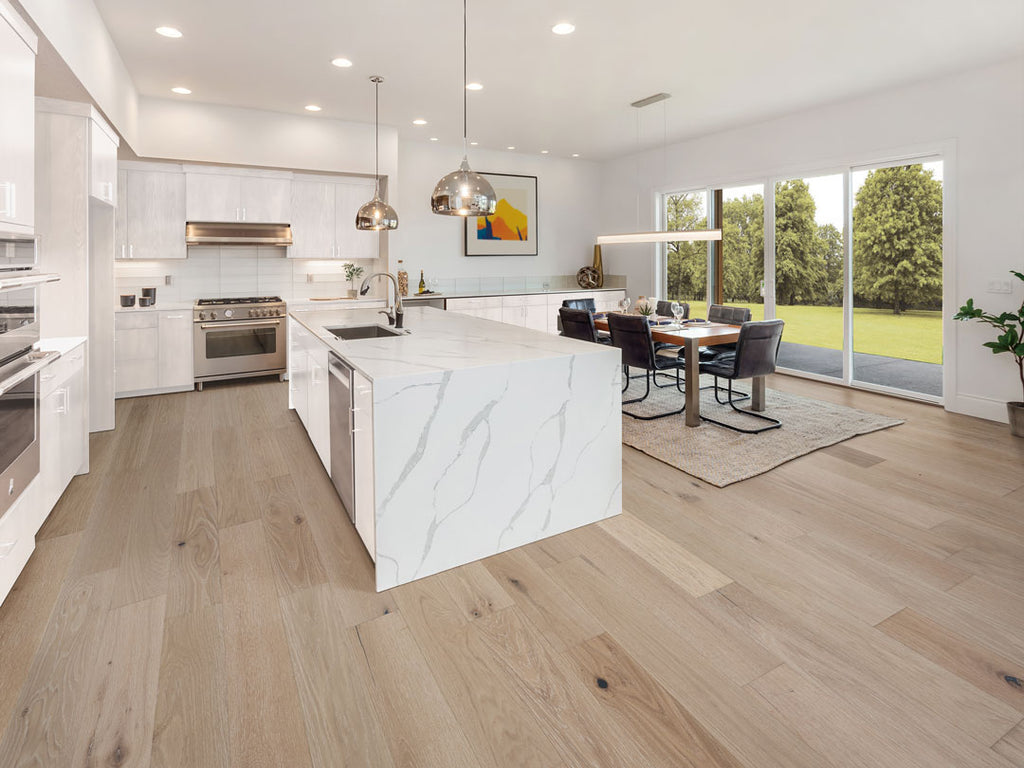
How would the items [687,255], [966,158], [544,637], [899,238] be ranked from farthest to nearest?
[687,255] < [899,238] < [966,158] < [544,637]

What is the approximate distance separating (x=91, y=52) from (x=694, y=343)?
435 centimetres

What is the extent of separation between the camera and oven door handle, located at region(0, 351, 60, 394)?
6.62 feet

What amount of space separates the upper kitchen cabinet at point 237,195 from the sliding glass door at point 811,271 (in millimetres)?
5329

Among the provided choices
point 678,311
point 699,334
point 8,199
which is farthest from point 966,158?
point 8,199

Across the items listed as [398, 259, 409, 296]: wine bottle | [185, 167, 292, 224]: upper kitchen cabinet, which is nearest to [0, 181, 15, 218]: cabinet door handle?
[185, 167, 292, 224]: upper kitchen cabinet

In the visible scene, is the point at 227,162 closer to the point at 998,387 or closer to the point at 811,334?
the point at 811,334

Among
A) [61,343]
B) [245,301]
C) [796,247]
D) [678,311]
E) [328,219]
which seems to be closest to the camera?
[61,343]

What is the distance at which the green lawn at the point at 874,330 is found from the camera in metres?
5.25

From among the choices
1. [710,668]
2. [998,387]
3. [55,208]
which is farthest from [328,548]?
[998,387]

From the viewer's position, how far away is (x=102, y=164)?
3941 mm

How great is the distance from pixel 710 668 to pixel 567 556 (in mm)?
832

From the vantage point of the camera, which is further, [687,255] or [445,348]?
[687,255]

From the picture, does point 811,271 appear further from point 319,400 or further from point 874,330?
point 319,400

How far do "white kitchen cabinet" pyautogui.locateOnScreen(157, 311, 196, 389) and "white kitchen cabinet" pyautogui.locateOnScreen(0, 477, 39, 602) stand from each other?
11.1 ft
